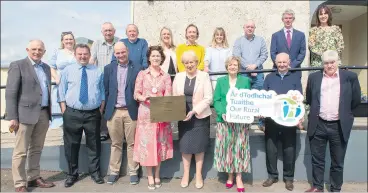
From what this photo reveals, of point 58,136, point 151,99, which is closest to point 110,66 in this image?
point 151,99

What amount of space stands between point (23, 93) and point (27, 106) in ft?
0.58

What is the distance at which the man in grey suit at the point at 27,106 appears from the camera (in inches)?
157

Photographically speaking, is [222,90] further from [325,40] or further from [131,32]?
[325,40]

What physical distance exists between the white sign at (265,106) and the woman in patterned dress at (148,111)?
87 centimetres

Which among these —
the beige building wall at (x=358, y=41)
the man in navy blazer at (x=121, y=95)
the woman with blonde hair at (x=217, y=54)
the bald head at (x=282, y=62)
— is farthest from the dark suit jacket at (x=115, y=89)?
the beige building wall at (x=358, y=41)

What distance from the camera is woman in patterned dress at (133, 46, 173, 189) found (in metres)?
4.10

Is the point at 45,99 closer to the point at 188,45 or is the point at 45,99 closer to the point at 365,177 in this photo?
the point at 188,45

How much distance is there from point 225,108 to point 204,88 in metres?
0.38

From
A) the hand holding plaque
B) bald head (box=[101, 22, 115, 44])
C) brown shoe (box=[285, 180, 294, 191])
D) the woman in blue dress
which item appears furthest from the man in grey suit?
brown shoe (box=[285, 180, 294, 191])

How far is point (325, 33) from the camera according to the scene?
4734mm

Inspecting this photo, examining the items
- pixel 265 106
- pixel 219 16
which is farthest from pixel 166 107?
pixel 219 16

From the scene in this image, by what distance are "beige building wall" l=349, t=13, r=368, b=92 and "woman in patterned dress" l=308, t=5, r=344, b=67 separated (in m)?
6.16

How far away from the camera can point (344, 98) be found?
12.9 feet

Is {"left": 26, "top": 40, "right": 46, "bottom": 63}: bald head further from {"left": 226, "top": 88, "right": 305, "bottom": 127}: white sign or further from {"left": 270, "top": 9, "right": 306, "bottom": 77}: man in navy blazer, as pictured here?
{"left": 270, "top": 9, "right": 306, "bottom": 77}: man in navy blazer
